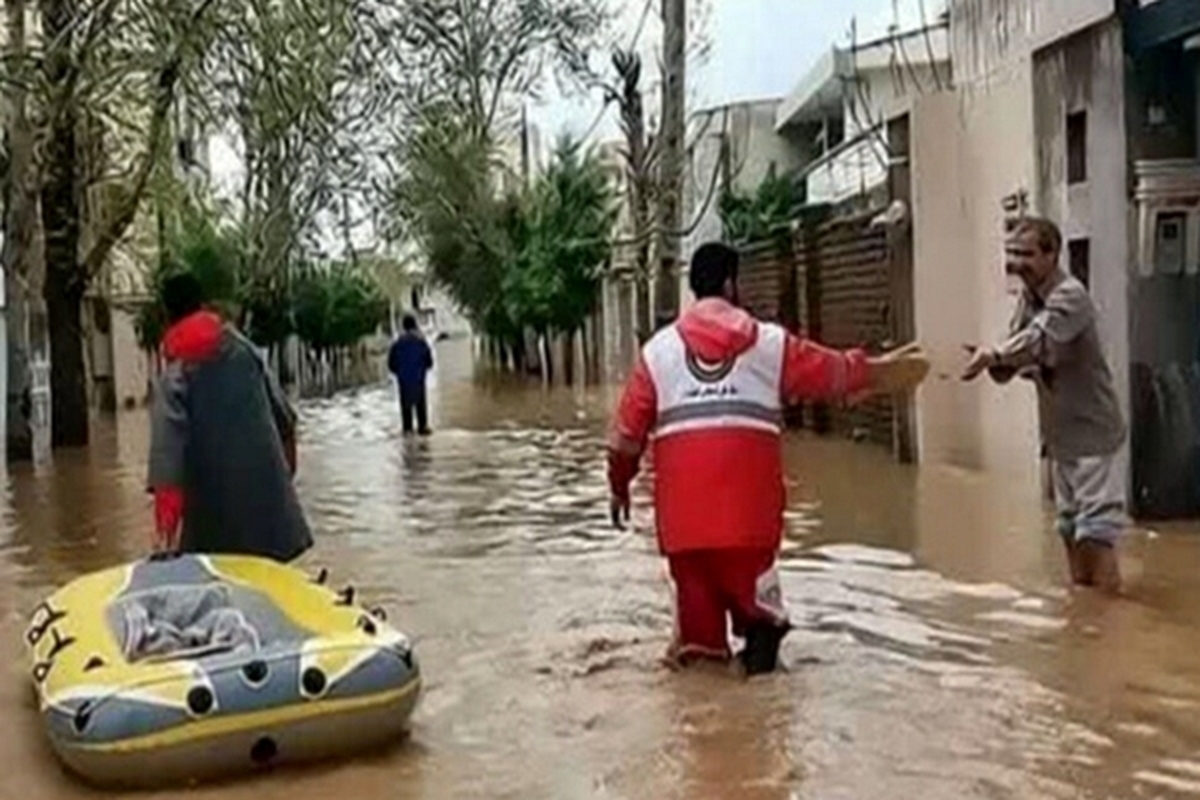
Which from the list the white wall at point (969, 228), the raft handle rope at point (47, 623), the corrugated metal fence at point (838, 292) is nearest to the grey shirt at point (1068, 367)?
the raft handle rope at point (47, 623)

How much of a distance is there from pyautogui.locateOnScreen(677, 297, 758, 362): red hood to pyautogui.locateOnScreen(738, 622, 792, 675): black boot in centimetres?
111

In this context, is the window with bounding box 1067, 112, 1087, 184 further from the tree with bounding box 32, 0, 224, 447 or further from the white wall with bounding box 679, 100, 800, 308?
the white wall with bounding box 679, 100, 800, 308

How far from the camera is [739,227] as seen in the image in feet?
116

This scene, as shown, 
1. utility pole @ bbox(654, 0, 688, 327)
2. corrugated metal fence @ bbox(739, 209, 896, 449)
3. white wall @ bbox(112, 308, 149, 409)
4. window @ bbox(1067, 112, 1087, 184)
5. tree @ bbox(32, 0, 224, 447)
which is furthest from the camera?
white wall @ bbox(112, 308, 149, 409)

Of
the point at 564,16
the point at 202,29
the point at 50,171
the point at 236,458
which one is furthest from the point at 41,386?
the point at 564,16

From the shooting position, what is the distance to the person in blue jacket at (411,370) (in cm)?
2688

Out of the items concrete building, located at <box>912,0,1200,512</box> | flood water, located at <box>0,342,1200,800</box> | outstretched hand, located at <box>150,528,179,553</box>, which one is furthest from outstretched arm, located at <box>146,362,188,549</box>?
concrete building, located at <box>912,0,1200,512</box>

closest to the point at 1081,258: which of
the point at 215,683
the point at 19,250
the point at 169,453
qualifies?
the point at 169,453

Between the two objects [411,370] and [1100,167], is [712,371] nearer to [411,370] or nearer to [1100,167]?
[1100,167]

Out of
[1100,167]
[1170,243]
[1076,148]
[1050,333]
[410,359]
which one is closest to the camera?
[1050,333]

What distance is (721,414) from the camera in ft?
26.2

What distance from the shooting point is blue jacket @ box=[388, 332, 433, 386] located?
2683cm

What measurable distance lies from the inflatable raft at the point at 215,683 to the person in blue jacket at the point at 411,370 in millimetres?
19122

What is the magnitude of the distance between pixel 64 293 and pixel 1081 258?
16919 millimetres
